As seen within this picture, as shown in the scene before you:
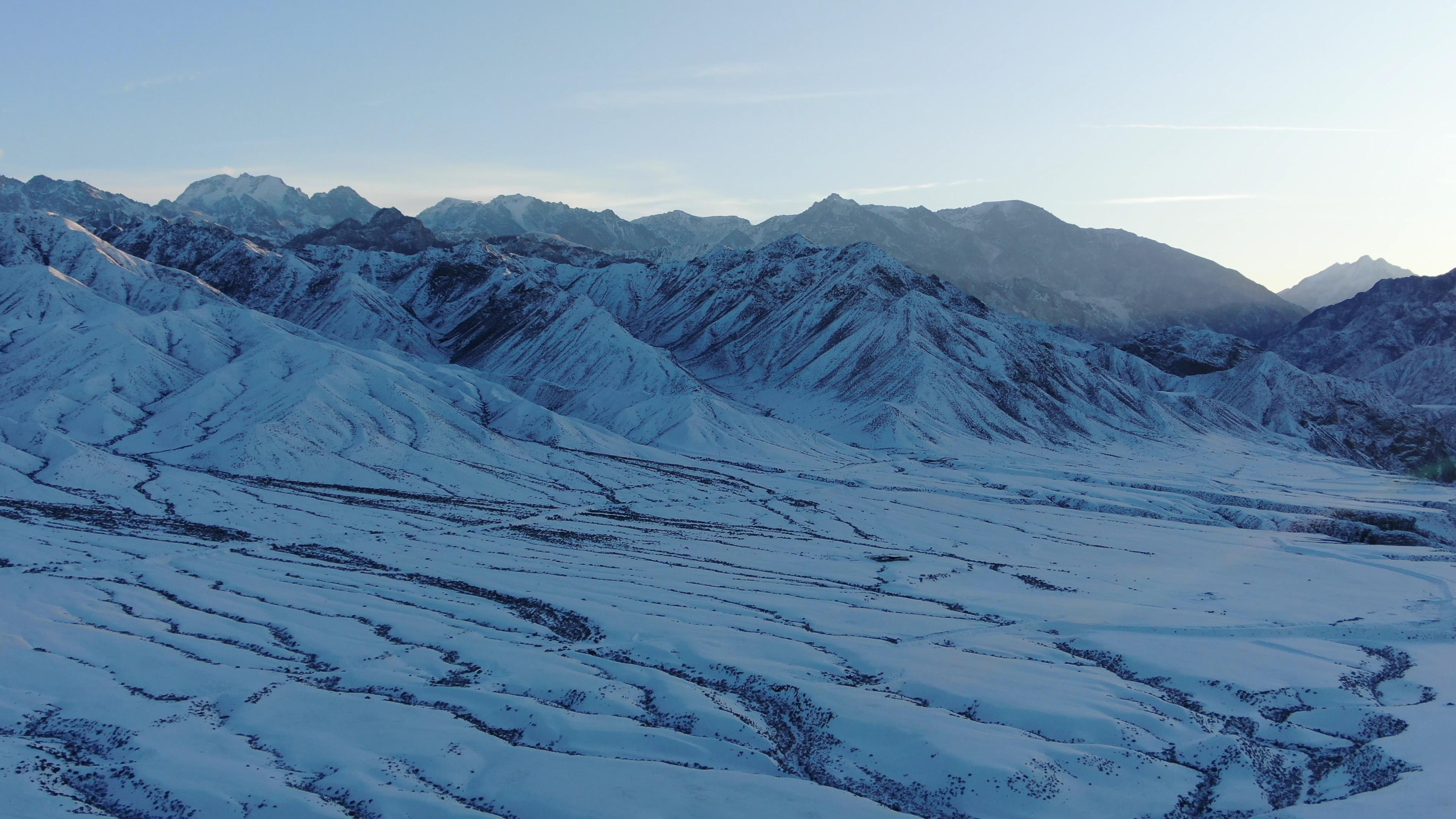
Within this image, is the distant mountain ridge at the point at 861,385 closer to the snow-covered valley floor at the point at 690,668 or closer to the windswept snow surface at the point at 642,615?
the windswept snow surface at the point at 642,615

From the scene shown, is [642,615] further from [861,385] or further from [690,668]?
[861,385]

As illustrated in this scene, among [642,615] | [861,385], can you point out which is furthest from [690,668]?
[861,385]

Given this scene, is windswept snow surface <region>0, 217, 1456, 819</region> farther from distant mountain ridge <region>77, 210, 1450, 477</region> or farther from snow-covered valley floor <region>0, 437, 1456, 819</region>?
distant mountain ridge <region>77, 210, 1450, 477</region>

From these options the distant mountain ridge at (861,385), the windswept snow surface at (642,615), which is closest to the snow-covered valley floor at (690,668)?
the windswept snow surface at (642,615)

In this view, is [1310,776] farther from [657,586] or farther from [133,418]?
[133,418]

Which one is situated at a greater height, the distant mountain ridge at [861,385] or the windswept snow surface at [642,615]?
the distant mountain ridge at [861,385]

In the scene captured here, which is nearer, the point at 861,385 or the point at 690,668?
the point at 690,668
